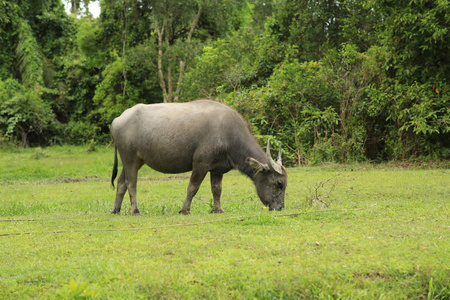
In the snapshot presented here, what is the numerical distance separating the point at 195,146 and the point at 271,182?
1330 millimetres

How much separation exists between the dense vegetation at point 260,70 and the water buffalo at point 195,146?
521 cm

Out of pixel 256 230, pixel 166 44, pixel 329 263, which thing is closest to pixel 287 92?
pixel 166 44

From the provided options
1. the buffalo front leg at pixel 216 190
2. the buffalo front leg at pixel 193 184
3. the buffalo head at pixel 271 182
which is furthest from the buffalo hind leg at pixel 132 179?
the buffalo head at pixel 271 182

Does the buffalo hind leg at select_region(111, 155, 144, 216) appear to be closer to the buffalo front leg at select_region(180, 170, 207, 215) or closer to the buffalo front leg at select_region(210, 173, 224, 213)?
the buffalo front leg at select_region(180, 170, 207, 215)

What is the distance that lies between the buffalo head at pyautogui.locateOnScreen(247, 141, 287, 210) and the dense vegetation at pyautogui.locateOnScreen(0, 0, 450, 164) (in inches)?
275

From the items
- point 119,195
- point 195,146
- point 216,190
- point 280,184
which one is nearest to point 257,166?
point 280,184

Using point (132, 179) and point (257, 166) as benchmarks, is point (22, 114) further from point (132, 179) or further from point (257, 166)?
point (257, 166)

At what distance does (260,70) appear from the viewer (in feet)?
65.4

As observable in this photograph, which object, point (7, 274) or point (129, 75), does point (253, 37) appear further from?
point (7, 274)

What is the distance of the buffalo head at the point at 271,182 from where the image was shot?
789 centimetres

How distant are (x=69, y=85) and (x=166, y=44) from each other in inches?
326

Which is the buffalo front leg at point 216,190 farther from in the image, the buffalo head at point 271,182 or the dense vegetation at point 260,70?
the dense vegetation at point 260,70

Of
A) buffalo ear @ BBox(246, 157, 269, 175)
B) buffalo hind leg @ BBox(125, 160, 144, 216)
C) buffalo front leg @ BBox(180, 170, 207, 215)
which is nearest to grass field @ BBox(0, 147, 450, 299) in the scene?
buffalo front leg @ BBox(180, 170, 207, 215)

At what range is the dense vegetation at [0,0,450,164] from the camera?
1482cm
